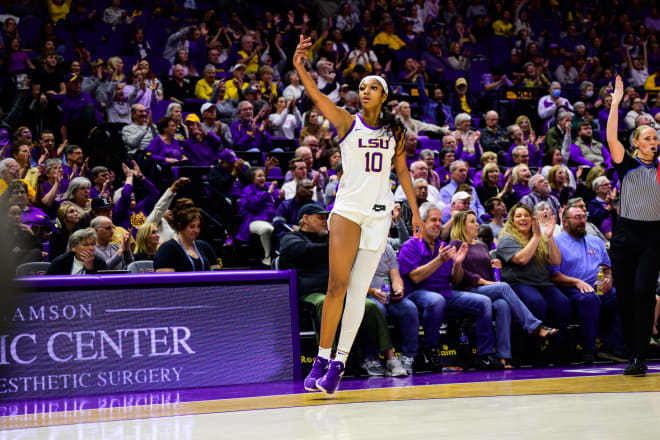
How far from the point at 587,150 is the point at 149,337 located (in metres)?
9.18

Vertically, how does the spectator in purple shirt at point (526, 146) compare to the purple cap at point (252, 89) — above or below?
below

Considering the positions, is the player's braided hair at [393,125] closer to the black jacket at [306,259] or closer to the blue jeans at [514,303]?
the black jacket at [306,259]

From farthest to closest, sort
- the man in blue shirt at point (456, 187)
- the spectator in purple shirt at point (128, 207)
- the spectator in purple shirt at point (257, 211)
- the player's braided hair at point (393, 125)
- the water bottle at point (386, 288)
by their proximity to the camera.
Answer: the man in blue shirt at point (456, 187), the spectator in purple shirt at point (257, 211), the spectator in purple shirt at point (128, 207), the water bottle at point (386, 288), the player's braided hair at point (393, 125)

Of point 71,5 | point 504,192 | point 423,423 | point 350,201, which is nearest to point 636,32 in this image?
point 504,192

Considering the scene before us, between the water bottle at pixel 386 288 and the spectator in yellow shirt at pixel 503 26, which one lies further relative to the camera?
the spectator in yellow shirt at pixel 503 26

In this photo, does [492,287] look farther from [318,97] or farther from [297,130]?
[297,130]

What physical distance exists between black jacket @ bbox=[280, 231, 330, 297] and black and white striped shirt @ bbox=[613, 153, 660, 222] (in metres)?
2.47

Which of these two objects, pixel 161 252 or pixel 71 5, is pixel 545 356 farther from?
pixel 71 5

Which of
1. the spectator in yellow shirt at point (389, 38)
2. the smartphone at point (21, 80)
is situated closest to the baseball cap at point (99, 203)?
the smartphone at point (21, 80)

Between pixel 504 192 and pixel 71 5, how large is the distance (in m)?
7.61

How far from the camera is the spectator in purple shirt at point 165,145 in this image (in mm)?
9969

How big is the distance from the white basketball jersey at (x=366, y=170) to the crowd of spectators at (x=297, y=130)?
179cm

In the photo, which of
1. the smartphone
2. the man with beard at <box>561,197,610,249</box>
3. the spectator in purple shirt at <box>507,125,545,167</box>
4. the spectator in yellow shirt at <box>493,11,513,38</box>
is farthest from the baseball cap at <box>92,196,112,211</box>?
the spectator in yellow shirt at <box>493,11,513,38</box>

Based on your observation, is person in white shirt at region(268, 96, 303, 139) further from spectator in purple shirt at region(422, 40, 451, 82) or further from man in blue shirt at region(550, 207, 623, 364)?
man in blue shirt at region(550, 207, 623, 364)
